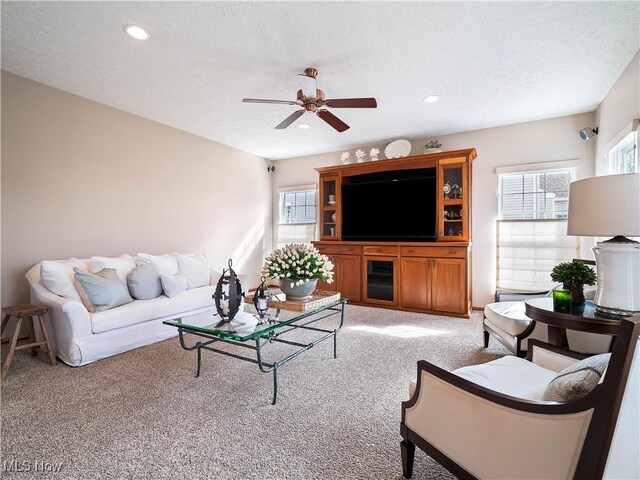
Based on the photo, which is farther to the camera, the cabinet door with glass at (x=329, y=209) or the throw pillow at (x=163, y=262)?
the cabinet door with glass at (x=329, y=209)

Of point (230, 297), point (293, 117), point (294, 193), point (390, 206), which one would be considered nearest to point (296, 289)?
point (230, 297)

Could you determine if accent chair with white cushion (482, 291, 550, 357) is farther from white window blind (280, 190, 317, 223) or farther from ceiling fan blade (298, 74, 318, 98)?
white window blind (280, 190, 317, 223)

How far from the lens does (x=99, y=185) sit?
3.79 m

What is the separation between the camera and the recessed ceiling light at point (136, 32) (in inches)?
93.4

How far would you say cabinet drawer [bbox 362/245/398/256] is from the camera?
479 cm

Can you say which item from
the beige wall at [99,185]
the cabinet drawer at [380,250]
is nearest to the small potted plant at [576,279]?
the cabinet drawer at [380,250]

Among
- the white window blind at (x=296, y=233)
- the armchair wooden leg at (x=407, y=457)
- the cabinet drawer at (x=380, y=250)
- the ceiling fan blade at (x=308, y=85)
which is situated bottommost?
the armchair wooden leg at (x=407, y=457)

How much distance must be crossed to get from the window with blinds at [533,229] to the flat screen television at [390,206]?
103 centimetres

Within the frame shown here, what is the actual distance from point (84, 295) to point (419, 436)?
313 cm

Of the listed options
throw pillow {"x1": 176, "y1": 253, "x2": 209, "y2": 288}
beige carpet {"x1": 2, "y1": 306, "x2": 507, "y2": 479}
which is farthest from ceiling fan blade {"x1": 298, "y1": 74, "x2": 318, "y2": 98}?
throw pillow {"x1": 176, "y1": 253, "x2": 209, "y2": 288}

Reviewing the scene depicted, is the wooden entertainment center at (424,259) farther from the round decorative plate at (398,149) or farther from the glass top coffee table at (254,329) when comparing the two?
the glass top coffee table at (254,329)

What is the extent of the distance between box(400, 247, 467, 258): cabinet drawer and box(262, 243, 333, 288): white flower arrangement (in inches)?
87.3

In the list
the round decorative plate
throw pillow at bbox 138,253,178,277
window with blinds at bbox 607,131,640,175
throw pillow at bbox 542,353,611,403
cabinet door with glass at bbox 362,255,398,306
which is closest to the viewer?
throw pillow at bbox 542,353,611,403

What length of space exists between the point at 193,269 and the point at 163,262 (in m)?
0.39
